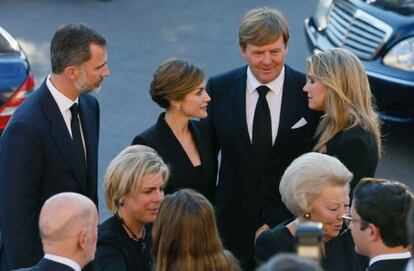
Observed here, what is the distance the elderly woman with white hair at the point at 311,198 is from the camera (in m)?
5.05

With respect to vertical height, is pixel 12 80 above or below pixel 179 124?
below

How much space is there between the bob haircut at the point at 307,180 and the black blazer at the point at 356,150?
618mm

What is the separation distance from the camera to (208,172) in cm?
604

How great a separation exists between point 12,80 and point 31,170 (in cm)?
289

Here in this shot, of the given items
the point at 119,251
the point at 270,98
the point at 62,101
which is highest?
the point at 62,101

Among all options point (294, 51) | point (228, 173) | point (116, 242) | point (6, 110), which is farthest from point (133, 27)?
point (116, 242)

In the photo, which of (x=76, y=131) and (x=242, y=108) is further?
(x=242, y=108)

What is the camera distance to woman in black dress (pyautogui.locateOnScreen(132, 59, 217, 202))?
5.91 metres

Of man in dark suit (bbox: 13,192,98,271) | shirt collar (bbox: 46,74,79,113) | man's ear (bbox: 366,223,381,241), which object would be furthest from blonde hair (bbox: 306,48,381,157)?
man in dark suit (bbox: 13,192,98,271)

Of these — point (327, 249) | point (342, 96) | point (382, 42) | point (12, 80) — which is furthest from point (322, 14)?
point (327, 249)

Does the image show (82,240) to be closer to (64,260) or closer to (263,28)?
(64,260)

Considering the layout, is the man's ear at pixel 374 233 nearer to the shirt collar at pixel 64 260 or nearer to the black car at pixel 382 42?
the shirt collar at pixel 64 260

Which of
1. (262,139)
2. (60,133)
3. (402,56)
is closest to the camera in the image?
(60,133)

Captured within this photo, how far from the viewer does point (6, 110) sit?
26.2 ft
